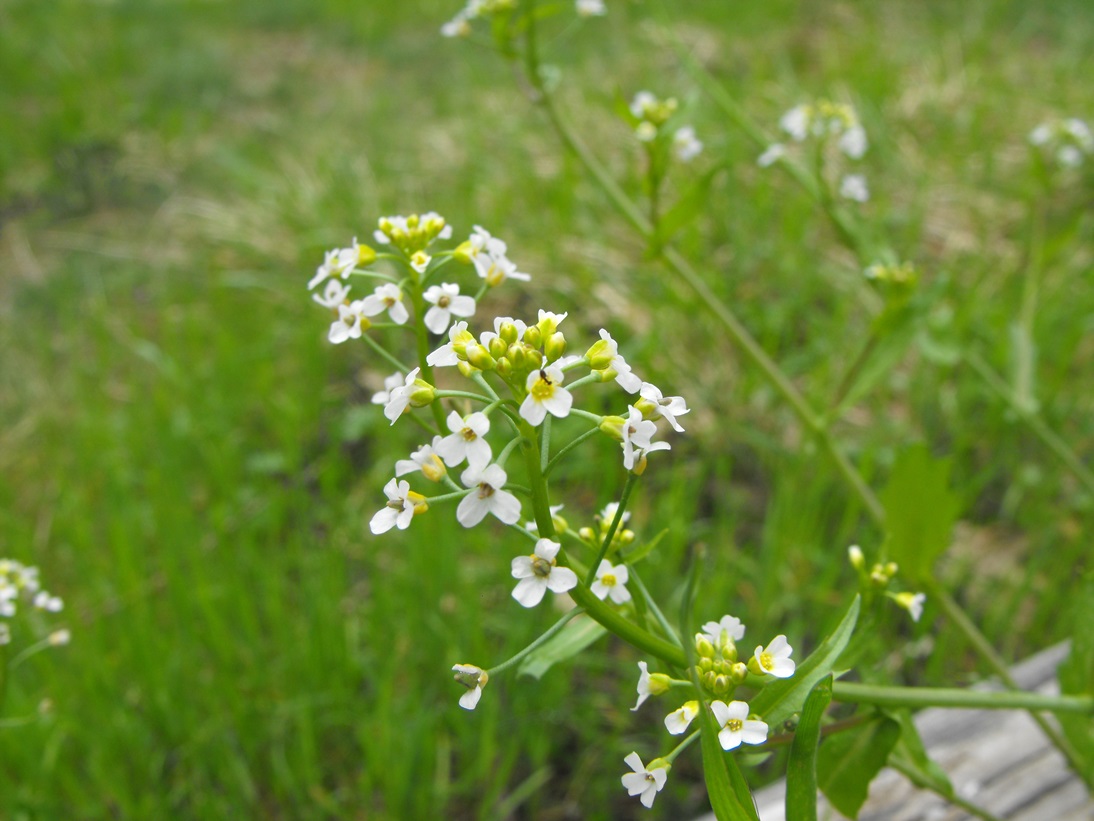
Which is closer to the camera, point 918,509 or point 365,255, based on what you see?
point 365,255

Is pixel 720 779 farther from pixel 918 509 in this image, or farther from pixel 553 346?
pixel 918 509

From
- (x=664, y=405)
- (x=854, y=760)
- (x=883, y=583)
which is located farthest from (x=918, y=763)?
(x=664, y=405)

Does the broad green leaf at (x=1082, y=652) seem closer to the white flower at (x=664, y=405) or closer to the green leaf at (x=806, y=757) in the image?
the green leaf at (x=806, y=757)

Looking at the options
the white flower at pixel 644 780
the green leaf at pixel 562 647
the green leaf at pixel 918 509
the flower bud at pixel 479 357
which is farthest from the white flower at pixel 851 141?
the white flower at pixel 644 780

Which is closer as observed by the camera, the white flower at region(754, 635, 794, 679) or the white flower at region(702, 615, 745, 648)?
the white flower at region(754, 635, 794, 679)

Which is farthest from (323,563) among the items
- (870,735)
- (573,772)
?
(870,735)

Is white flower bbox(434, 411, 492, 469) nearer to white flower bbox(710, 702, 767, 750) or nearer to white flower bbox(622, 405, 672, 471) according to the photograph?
white flower bbox(622, 405, 672, 471)

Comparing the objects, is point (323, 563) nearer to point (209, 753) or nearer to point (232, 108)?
point (209, 753)

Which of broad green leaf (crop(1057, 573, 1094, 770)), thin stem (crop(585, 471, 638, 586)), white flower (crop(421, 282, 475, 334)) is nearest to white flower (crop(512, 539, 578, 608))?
thin stem (crop(585, 471, 638, 586))
